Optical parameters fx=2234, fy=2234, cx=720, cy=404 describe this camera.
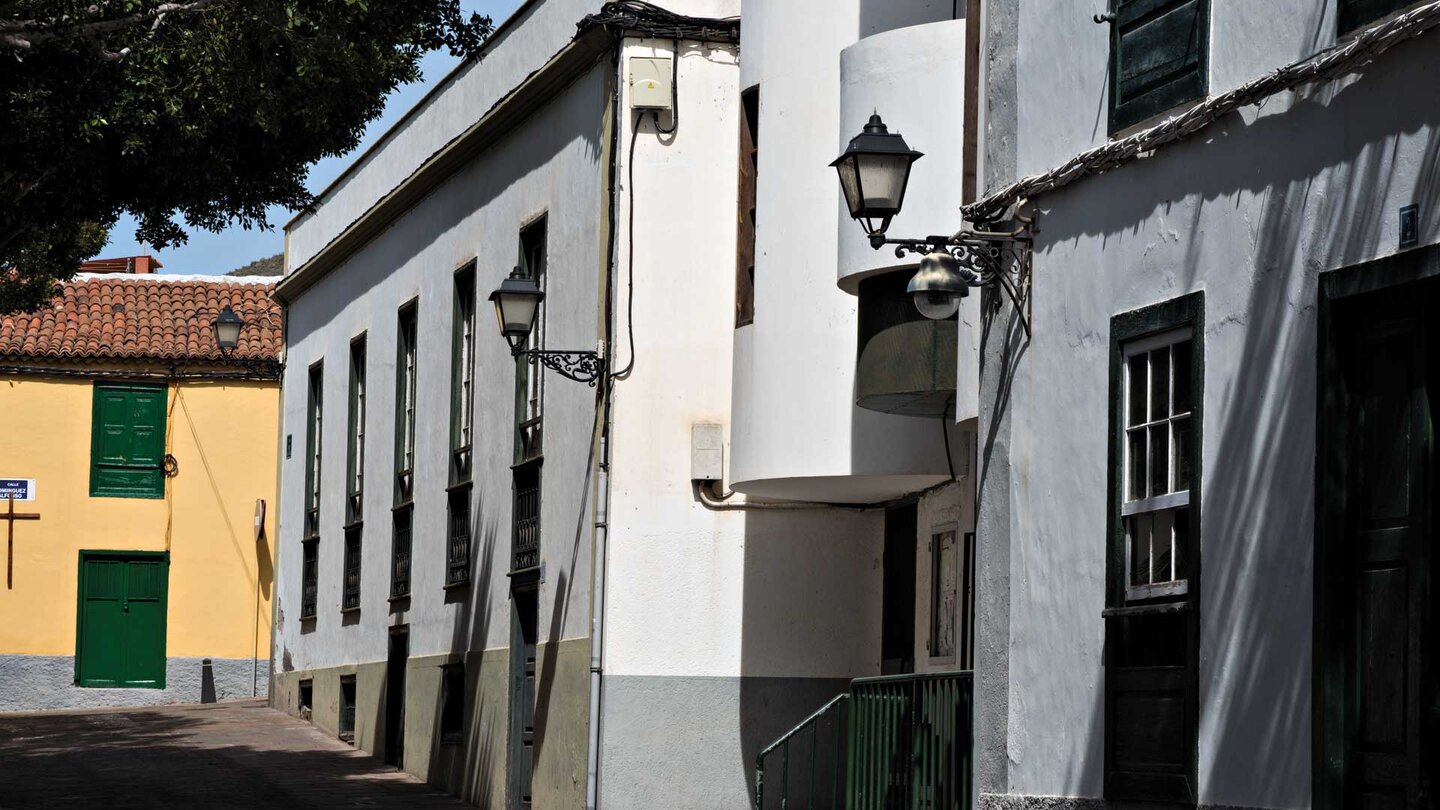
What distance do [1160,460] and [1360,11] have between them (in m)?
2.32

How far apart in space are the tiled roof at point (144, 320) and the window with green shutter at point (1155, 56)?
22024 mm

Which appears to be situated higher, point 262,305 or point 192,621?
point 262,305

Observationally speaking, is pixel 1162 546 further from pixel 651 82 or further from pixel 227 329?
pixel 227 329

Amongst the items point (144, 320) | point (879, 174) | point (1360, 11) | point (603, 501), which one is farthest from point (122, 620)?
point (1360, 11)

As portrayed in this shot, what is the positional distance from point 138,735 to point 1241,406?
18.3m

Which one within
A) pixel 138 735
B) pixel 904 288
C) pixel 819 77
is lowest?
pixel 138 735

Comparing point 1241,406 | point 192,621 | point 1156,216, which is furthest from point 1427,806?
point 192,621

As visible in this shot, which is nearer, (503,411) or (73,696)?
(503,411)

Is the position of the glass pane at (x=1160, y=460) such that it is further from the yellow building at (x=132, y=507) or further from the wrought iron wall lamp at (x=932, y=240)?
the yellow building at (x=132, y=507)

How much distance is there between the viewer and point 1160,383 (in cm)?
1000

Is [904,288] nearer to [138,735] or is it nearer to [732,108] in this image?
[732,108]

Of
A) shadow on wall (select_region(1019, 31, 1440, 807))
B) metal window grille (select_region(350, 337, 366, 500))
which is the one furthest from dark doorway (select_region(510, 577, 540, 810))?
shadow on wall (select_region(1019, 31, 1440, 807))

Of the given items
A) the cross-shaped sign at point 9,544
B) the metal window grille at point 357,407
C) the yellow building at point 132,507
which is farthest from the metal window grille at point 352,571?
the cross-shaped sign at point 9,544

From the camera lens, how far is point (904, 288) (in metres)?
13.7
